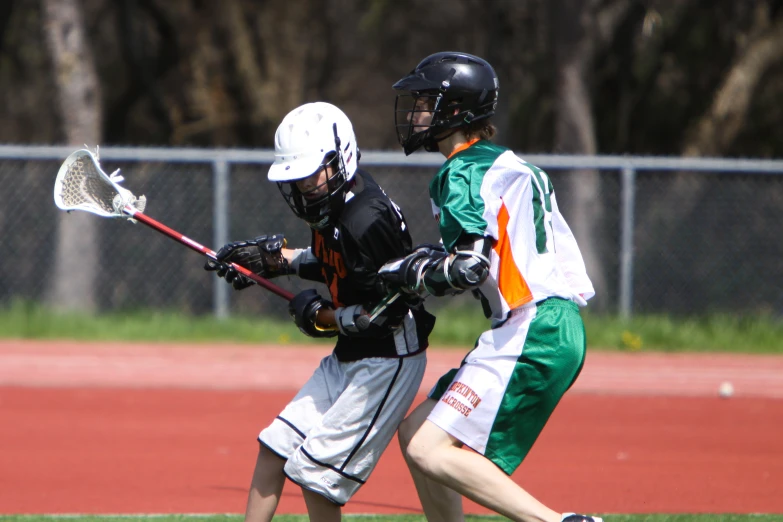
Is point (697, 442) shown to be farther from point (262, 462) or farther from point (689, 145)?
point (689, 145)

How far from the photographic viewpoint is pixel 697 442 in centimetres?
815

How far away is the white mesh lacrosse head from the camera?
17.1 ft

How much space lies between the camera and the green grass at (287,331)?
12.1m

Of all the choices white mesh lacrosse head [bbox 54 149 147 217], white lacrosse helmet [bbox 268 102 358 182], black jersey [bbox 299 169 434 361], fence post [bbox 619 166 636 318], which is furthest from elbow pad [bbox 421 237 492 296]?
fence post [bbox 619 166 636 318]

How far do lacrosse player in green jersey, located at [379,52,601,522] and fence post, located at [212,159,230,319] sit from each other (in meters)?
7.76

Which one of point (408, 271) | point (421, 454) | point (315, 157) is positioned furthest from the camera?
point (315, 157)

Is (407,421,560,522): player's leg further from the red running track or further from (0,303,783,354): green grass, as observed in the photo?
(0,303,783,354): green grass

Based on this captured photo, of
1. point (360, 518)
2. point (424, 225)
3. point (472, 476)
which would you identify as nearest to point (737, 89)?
point (424, 225)

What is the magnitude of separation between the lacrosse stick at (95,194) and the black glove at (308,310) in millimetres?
432

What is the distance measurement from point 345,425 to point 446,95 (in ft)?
4.44

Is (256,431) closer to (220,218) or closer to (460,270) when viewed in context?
(220,218)

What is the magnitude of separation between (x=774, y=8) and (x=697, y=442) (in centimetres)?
1057

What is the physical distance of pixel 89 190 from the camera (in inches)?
210

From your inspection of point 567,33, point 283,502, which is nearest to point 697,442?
point 283,502
